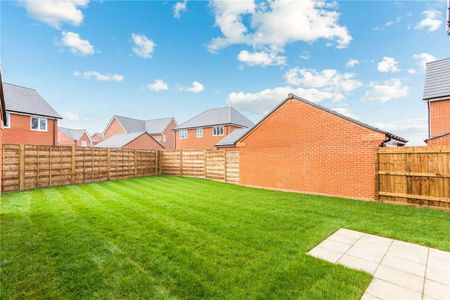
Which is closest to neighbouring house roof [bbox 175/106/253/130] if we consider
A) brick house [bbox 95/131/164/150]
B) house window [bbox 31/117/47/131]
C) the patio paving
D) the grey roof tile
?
brick house [bbox 95/131/164/150]

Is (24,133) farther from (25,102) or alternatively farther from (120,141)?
(120,141)

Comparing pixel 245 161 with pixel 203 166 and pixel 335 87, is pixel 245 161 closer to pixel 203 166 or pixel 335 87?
pixel 203 166

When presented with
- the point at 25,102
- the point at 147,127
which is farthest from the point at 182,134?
the point at 25,102

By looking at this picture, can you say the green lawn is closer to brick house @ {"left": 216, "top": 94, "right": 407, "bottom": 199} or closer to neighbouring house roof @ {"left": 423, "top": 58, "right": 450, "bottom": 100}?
brick house @ {"left": 216, "top": 94, "right": 407, "bottom": 199}

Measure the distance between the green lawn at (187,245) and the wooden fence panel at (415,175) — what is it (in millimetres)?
698

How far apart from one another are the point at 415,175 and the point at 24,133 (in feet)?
89.9

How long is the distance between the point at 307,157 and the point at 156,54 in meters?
15.8

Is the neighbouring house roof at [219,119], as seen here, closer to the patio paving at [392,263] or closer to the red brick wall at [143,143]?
the red brick wall at [143,143]

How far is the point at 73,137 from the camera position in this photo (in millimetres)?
44031

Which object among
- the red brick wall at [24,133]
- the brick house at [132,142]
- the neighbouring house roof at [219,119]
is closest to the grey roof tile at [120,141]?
the brick house at [132,142]

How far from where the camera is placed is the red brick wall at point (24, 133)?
17844 millimetres

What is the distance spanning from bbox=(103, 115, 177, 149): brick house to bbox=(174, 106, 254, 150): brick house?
8248 mm

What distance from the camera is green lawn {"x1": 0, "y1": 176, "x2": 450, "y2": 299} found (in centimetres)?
277

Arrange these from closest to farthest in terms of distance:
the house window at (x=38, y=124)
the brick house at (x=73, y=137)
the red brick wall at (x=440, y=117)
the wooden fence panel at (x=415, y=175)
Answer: the wooden fence panel at (x=415, y=175) → the red brick wall at (x=440, y=117) → the house window at (x=38, y=124) → the brick house at (x=73, y=137)
